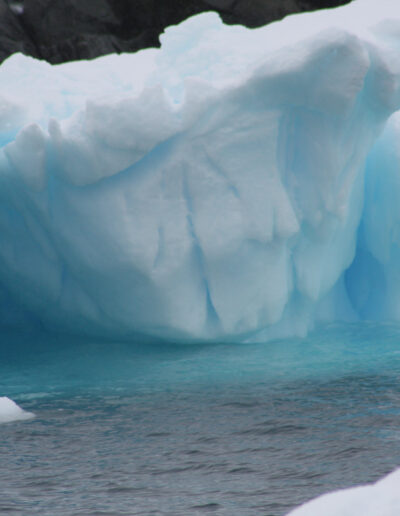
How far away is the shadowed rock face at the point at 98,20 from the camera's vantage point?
43.8 feet

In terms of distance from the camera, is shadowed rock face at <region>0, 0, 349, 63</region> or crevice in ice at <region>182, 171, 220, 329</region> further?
shadowed rock face at <region>0, 0, 349, 63</region>

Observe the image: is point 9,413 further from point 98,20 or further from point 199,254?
point 98,20

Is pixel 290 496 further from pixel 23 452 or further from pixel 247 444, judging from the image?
pixel 23 452

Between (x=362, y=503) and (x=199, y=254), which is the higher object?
(x=199, y=254)

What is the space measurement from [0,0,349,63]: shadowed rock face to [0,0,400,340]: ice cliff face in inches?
288

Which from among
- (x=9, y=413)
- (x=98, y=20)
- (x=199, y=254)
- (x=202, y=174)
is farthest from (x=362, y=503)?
(x=98, y=20)

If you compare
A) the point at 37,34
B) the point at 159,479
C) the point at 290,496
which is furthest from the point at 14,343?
the point at 37,34

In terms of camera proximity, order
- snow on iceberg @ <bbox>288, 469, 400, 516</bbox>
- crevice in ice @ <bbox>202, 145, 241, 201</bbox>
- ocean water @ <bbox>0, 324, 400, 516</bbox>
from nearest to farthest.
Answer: snow on iceberg @ <bbox>288, 469, 400, 516</bbox> → ocean water @ <bbox>0, 324, 400, 516</bbox> → crevice in ice @ <bbox>202, 145, 241, 201</bbox>

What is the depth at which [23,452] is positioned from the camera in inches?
131

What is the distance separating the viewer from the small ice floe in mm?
3938

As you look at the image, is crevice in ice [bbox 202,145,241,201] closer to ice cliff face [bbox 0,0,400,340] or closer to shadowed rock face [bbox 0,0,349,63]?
ice cliff face [bbox 0,0,400,340]

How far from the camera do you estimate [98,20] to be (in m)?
13.6

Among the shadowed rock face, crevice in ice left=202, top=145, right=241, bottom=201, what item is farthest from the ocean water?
the shadowed rock face

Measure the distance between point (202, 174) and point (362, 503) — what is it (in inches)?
169
